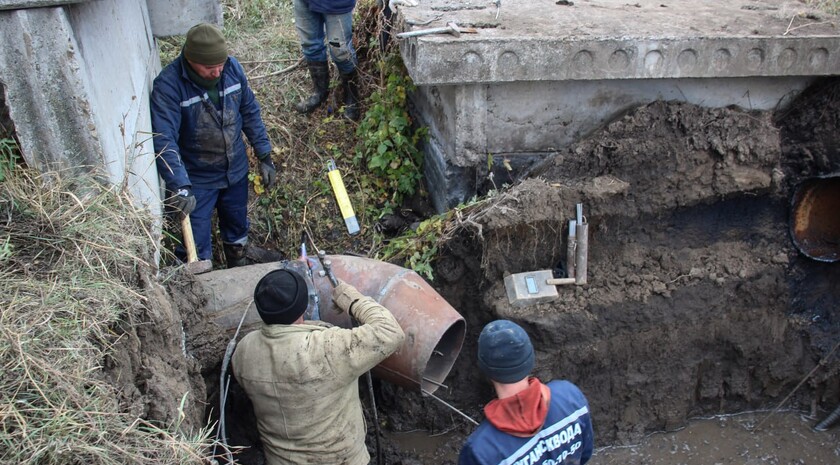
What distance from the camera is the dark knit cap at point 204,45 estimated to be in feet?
13.5

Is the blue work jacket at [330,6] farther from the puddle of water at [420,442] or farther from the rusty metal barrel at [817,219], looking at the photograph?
the rusty metal barrel at [817,219]

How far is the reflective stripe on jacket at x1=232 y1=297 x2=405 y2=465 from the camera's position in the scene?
3.11 meters

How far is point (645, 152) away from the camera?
4.70 metres

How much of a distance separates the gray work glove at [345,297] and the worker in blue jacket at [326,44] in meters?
2.99

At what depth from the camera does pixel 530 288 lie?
4.69 m

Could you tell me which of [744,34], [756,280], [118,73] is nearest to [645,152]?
[744,34]

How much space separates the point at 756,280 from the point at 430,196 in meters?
2.57

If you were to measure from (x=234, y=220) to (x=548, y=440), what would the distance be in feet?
10.8

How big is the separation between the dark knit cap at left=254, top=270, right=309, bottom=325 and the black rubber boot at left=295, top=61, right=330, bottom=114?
11.1ft

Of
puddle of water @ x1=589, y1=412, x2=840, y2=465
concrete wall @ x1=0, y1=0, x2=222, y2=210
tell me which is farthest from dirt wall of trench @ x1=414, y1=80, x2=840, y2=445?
concrete wall @ x1=0, y1=0, x2=222, y2=210

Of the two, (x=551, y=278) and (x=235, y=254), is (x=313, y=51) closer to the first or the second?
(x=235, y=254)

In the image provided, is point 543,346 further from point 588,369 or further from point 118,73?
point 118,73

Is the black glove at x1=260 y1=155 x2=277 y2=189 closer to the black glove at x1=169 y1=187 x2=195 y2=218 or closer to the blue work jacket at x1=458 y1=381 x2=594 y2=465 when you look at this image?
the black glove at x1=169 y1=187 x2=195 y2=218

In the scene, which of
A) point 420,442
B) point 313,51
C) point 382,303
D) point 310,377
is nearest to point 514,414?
point 310,377
